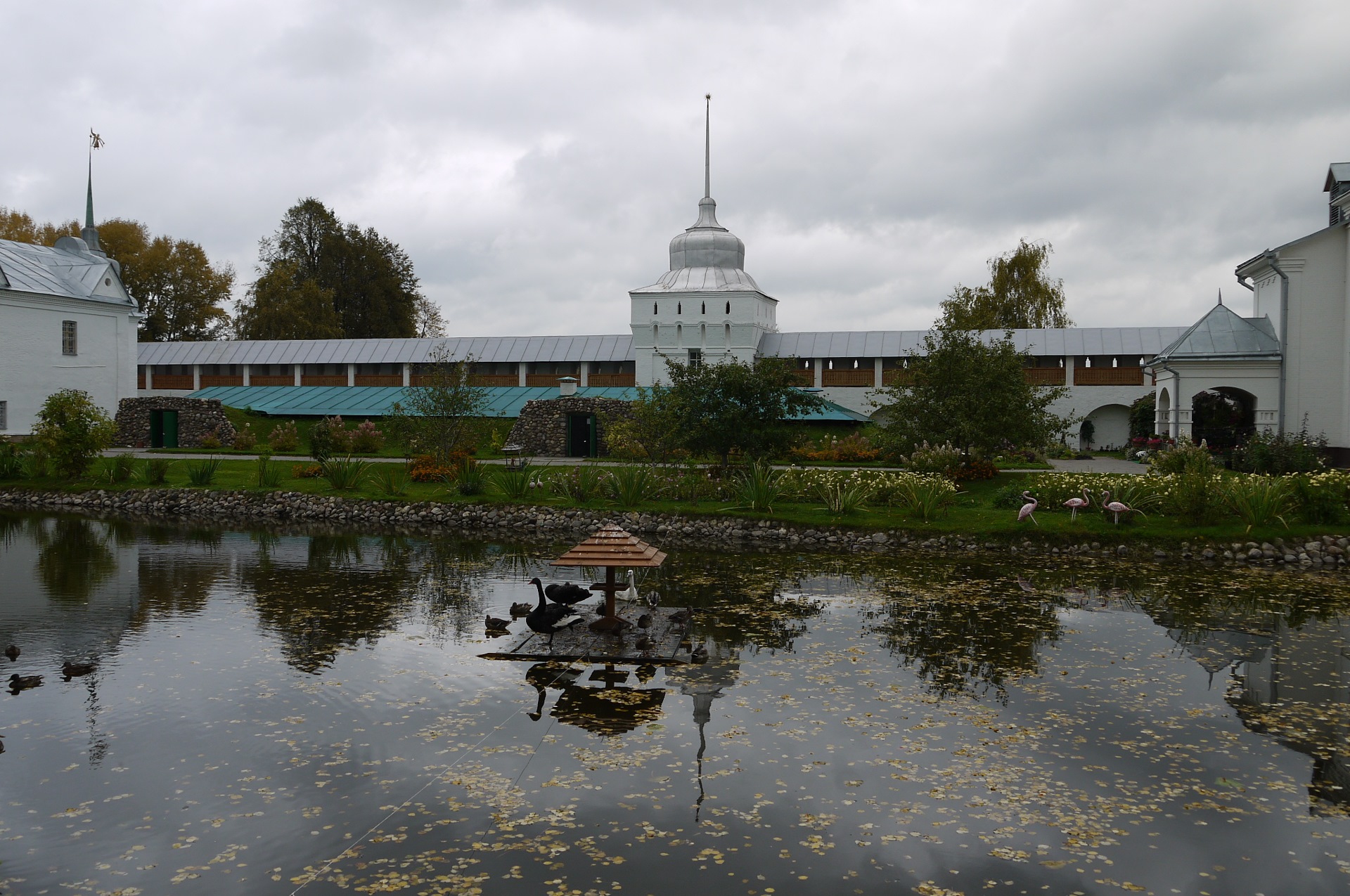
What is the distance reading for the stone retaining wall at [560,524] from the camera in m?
17.0

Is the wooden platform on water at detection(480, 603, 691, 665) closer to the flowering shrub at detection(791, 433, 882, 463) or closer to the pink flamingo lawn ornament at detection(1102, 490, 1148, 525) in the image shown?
the pink flamingo lawn ornament at detection(1102, 490, 1148, 525)

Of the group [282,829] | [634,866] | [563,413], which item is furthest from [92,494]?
[634,866]

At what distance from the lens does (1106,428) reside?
40.0 metres

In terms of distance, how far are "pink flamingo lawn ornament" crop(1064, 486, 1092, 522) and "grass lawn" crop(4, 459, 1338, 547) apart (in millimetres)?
115

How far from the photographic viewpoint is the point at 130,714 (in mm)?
8422

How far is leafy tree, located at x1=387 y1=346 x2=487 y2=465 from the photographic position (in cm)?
2672

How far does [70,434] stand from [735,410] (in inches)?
707

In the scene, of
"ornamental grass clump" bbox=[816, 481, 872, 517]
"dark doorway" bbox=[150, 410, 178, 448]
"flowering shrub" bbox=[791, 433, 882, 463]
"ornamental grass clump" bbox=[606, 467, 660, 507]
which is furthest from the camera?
"dark doorway" bbox=[150, 410, 178, 448]

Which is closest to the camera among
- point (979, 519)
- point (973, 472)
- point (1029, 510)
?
point (1029, 510)

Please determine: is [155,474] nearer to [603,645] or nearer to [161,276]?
[603,645]

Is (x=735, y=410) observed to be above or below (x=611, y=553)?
above

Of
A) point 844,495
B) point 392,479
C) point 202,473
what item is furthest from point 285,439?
point 844,495

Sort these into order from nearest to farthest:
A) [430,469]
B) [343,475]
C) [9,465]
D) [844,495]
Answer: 1. [844,495]
2. [343,475]
3. [430,469]
4. [9,465]

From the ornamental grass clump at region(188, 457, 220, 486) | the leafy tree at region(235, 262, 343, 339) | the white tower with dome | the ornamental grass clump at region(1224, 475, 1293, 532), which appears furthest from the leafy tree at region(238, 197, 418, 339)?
the ornamental grass clump at region(1224, 475, 1293, 532)
